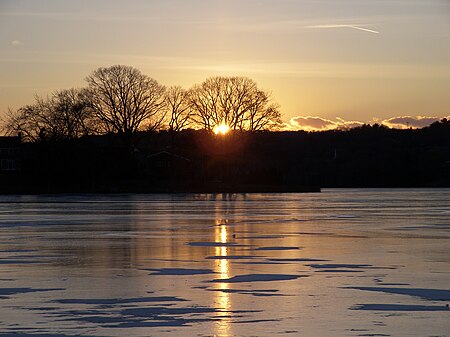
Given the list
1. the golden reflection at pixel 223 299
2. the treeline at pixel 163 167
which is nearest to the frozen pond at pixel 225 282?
the golden reflection at pixel 223 299

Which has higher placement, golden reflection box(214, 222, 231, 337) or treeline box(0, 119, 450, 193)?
treeline box(0, 119, 450, 193)

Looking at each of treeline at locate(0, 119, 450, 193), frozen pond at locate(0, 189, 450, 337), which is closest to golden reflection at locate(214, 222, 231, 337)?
frozen pond at locate(0, 189, 450, 337)

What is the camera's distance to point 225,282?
46.5ft

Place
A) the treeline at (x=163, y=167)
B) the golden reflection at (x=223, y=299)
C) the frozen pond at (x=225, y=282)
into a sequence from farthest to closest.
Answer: the treeline at (x=163, y=167) < the frozen pond at (x=225, y=282) < the golden reflection at (x=223, y=299)

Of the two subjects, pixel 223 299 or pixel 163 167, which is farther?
pixel 163 167

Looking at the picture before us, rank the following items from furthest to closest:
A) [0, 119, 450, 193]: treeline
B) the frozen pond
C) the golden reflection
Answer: [0, 119, 450, 193]: treeline → the frozen pond → the golden reflection

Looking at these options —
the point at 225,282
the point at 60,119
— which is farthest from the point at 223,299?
the point at 60,119

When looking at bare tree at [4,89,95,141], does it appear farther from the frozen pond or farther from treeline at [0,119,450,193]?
the frozen pond

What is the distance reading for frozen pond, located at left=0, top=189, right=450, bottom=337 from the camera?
1046 cm

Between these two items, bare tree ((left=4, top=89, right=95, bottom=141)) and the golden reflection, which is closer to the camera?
the golden reflection

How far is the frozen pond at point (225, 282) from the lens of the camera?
1046 centimetres

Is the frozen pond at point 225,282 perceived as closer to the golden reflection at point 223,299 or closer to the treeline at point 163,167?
the golden reflection at point 223,299

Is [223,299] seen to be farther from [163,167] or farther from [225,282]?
[163,167]

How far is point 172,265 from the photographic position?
16.8 metres
